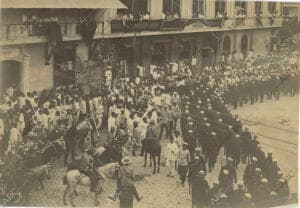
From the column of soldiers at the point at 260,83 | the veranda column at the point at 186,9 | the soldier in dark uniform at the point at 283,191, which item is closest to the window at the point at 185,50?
the veranda column at the point at 186,9

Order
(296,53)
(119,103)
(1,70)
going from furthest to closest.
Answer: (296,53) < (119,103) < (1,70)

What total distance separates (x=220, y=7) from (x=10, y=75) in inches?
98.0

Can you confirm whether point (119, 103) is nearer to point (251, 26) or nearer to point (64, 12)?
point (64, 12)

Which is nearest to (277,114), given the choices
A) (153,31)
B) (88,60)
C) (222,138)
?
(222,138)

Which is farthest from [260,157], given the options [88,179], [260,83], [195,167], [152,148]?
[88,179]

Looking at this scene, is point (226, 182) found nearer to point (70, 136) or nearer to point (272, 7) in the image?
point (70, 136)

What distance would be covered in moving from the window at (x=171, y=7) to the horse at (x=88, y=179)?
1879 millimetres

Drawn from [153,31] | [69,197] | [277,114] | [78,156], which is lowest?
[69,197]

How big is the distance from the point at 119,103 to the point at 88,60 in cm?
59

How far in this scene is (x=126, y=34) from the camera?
18.5 ft

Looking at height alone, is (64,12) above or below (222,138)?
above

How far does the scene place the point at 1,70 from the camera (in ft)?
16.9

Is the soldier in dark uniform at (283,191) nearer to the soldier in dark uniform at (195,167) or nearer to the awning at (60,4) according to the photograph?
the soldier in dark uniform at (195,167)

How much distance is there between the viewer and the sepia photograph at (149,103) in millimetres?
5207
